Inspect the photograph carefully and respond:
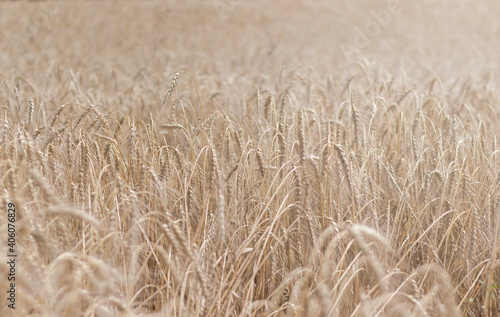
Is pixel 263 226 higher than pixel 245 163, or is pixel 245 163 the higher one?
pixel 245 163

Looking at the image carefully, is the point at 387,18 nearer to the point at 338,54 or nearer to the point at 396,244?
the point at 338,54

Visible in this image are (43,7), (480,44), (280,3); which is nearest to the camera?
(480,44)

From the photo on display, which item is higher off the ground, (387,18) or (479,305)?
(387,18)

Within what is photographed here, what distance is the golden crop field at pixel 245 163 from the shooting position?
1226mm

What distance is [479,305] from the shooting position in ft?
5.09

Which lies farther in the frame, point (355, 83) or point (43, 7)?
point (43, 7)

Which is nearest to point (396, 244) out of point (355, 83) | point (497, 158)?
point (497, 158)

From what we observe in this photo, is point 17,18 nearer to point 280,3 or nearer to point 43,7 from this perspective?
point 43,7

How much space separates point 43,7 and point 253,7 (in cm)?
532

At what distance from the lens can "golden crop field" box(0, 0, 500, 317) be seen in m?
1.23

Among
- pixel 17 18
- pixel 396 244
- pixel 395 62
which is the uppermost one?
pixel 17 18

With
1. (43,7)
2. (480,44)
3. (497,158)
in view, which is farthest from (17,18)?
(497,158)

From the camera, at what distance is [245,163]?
5.66 ft

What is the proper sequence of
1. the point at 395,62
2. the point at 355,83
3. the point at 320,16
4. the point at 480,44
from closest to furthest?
1. the point at 355,83
2. the point at 395,62
3. the point at 480,44
4. the point at 320,16
